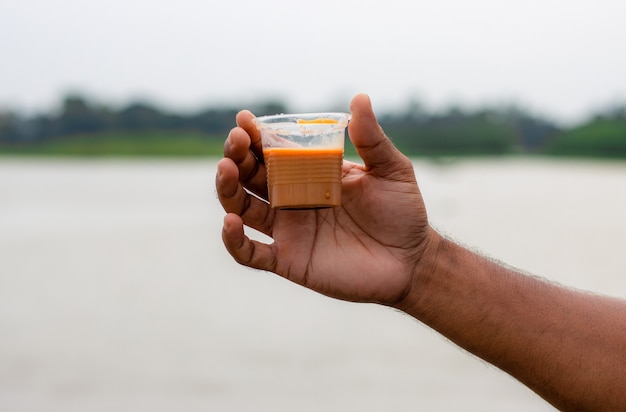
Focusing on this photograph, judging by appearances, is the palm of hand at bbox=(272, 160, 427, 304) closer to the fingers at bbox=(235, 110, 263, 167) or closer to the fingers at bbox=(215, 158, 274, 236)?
the fingers at bbox=(215, 158, 274, 236)

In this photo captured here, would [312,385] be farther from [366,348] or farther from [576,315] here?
[576,315]

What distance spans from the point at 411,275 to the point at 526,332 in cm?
39

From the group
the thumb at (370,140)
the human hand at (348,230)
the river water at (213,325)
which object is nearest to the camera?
the thumb at (370,140)

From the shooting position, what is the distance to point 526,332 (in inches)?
96.0

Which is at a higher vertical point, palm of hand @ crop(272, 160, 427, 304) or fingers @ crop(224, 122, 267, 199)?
fingers @ crop(224, 122, 267, 199)

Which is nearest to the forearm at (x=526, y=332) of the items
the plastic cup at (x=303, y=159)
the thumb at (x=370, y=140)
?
the thumb at (x=370, y=140)

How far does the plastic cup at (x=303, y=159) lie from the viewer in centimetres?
228

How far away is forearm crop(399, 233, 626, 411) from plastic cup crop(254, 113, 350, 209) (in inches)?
15.9

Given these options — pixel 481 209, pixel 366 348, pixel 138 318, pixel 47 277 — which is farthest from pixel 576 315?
pixel 481 209

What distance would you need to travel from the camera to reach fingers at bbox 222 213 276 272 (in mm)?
2305

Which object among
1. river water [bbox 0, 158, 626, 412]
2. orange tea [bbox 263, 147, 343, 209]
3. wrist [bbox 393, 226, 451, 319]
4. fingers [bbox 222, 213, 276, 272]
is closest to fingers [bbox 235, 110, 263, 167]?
orange tea [bbox 263, 147, 343, 209]

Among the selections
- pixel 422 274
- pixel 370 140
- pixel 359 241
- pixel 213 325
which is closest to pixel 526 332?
pixel 422 274

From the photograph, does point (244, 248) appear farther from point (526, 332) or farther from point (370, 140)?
point (526, 332)

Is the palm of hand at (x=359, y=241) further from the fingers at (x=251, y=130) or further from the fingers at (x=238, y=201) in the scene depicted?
the fingers at (x=251, y=130)
